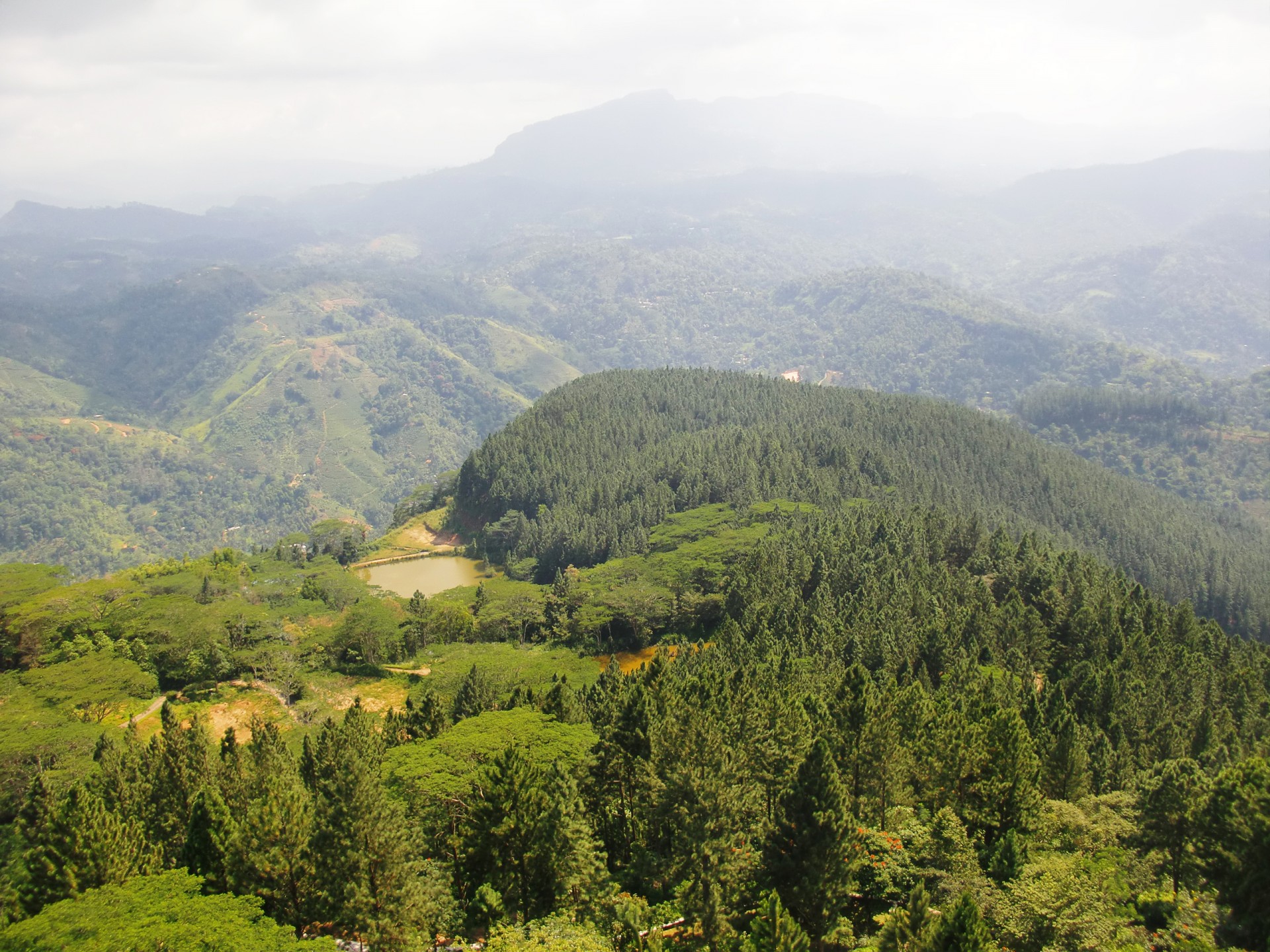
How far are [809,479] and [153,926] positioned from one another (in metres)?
95.7

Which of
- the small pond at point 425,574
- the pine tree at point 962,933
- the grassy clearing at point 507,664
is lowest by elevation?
the small pond at point 425,574

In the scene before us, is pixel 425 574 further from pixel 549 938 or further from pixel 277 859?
pixel 549 938

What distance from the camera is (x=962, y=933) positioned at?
24.0 meters

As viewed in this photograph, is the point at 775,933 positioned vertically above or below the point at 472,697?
above

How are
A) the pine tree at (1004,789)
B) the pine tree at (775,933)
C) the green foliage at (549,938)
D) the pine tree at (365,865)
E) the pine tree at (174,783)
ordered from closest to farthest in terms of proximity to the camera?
the pine tree at (775,933), the green foliage at (549,938), the pine tree at (365,865), the pine tree at (1004,789), the pine tree at (174,783)

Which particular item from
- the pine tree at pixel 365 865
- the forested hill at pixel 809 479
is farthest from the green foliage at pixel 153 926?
the forested hill at pixel 809 479

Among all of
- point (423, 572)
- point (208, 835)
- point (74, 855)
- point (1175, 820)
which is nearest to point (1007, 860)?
point (1175, 820)

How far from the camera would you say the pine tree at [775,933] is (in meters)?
26.9

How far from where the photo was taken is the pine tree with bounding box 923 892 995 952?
23.9 metres

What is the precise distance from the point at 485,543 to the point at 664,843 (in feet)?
310

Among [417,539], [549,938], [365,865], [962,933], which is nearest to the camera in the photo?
[962,933]

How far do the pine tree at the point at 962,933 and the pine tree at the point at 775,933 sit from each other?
4.29m

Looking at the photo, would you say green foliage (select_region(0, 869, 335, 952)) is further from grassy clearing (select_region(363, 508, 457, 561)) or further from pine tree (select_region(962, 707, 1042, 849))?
grassy clearing (select_region(363, 508, 457, 561))

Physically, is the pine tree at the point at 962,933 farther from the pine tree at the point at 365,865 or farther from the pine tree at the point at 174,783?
the pine tree at the point at 174,783
